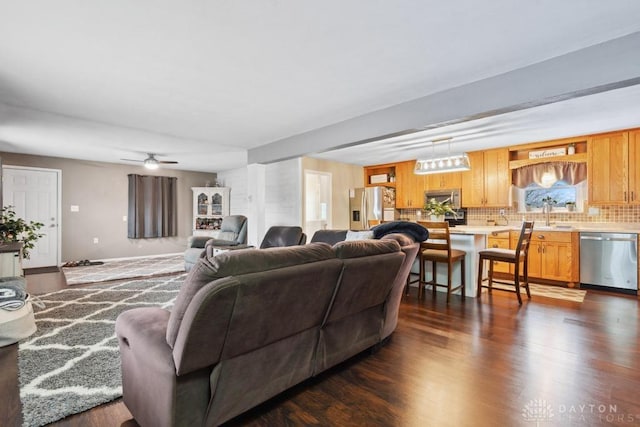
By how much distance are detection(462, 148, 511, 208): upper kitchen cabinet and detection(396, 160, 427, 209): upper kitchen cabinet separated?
0.90m

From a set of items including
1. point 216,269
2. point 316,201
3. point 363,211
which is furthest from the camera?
point 363,211

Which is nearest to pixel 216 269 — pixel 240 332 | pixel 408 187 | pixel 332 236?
pixel 240 332

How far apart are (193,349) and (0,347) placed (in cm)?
249

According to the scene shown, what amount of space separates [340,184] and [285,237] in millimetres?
2668

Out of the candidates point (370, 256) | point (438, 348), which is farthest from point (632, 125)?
point (370, 256)

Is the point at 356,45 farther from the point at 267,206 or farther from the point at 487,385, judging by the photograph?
the point at 267,206

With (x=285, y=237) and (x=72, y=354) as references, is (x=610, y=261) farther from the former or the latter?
(x=72, y=354)

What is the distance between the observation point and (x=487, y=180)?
5.70 meters

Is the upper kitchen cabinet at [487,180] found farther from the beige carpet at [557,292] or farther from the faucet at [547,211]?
the beige carpet at [557,292]

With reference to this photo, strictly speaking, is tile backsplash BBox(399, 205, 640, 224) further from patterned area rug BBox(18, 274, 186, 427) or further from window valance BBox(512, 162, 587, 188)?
patterned area rug BBox(18, 274, 186, 427)

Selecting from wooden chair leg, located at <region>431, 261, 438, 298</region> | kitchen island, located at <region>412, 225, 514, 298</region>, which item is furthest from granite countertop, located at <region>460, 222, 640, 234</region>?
wooden chair leg, located at <region>431, 261, 438, 298</region>

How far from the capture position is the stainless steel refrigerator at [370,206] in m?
6.81

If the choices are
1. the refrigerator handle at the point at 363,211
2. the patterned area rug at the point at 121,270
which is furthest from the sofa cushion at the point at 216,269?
the refrigerator handle at the point at 363,211

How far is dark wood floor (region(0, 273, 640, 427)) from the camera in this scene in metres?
1.67
